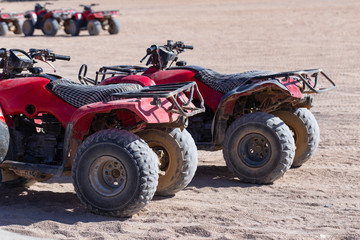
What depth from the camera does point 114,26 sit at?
24.4m

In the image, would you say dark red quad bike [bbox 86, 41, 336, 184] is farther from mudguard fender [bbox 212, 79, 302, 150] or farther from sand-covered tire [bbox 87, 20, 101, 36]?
sand-covered tire [bbox 87, 20, 101, 36]

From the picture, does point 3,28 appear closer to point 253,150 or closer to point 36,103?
point 253,150

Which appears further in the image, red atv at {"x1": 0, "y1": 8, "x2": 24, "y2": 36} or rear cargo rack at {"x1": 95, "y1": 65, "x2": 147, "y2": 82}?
red atv at {"x1": 0, "y1": 8, "x2": 24, "y2": 36}

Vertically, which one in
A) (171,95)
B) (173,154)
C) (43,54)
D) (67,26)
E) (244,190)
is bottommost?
(244,190)

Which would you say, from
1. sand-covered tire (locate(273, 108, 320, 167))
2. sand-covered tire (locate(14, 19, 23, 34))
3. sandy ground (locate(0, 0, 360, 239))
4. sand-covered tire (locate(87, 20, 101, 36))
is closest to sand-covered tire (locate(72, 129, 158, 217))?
sandy ground (locate(0, 0, 360, 239))

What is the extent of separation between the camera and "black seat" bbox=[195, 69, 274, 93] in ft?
24.6

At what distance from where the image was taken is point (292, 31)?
23.4 metres

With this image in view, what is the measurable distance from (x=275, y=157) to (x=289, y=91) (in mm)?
680

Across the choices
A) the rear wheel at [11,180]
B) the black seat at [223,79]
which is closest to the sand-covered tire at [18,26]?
the black seat at [223,79]

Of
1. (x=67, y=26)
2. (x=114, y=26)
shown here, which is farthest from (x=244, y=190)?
(x=67, y=26)

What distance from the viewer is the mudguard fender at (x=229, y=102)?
7082mm

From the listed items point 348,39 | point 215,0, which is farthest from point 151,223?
point 215,0

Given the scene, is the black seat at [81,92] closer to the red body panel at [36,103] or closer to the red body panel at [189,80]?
the red body panel at [36,103]

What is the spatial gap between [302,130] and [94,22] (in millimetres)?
17549
